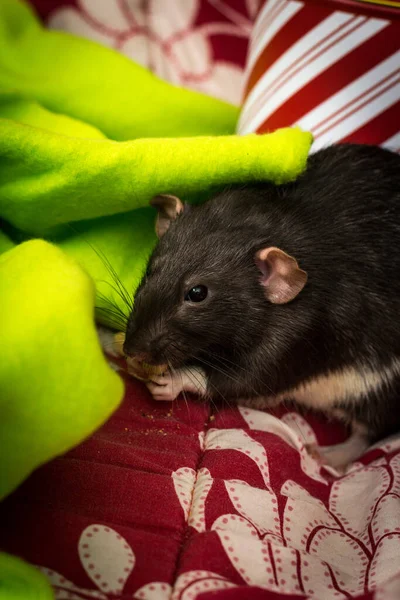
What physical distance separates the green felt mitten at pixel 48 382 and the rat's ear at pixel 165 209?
0.71m

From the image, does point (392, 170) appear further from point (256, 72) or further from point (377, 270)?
point (256, 72)

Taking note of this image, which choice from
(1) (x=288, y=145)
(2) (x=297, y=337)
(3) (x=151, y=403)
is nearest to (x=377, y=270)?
(2) (x=297, y=337)

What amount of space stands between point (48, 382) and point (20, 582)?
1.27 ft

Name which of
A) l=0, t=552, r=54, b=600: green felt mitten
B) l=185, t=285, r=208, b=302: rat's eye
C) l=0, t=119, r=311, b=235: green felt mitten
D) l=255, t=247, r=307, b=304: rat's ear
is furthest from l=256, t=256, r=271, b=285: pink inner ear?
l=0, t=552, r=54, b=600: green felt mitten

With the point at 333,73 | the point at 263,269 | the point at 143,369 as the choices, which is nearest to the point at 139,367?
the point at 143,369

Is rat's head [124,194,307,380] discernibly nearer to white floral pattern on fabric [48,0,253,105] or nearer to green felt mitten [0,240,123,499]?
green felt mitten [0,240,123,499]

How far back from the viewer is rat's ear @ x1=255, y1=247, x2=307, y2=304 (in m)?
1.82

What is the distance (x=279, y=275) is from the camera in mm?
1884

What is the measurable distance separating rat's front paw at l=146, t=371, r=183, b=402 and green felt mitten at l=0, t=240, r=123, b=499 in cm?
62

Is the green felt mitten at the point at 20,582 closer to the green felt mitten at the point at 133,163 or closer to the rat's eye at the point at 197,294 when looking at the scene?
the rat's eye at the point at 197,294

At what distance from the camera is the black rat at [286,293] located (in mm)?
1883

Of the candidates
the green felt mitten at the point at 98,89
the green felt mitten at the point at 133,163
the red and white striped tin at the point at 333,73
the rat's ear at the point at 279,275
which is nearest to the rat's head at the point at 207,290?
the rat's ear at the point at 279,275

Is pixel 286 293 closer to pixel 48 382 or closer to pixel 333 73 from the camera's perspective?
pixel 48 382

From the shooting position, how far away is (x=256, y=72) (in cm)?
273
